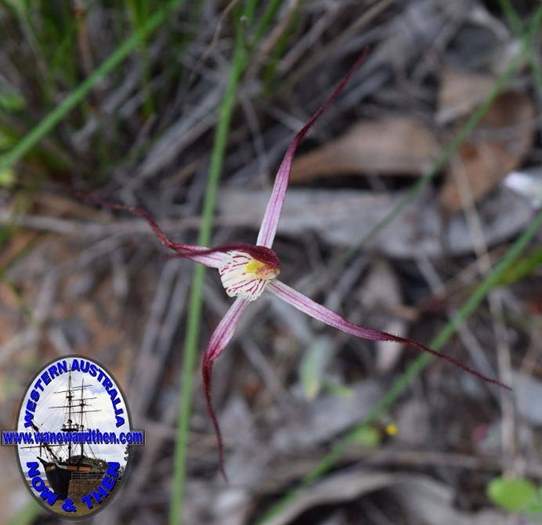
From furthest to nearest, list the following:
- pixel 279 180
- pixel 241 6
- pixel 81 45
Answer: pixel 81 45 < pixel 241 6 < pixel 279 180

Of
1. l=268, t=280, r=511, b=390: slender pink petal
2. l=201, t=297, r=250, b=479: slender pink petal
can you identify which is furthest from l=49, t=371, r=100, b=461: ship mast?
l=268, t=280, r=511, b=390: slender pink petal

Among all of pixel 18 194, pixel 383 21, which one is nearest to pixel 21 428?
pixel 18 194

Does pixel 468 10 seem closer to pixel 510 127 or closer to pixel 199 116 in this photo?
pixel 510 127

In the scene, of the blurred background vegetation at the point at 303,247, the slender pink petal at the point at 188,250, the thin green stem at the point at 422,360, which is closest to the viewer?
the slender pink petal at the point at 188,250

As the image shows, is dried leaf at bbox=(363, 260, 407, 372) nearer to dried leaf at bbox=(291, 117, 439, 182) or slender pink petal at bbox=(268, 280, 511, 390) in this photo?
dried leaf at bbox=(291, 117, 439, 182)

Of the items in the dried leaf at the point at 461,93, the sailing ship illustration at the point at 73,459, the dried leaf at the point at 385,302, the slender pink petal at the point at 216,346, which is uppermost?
the dried leaf at the point at 461,93

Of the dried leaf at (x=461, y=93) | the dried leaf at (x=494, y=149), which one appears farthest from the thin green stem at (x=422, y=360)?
the dried leaf at (x=461, y=93)

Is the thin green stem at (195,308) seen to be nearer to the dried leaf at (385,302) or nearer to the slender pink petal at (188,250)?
the slender pink petal at (188,250)
